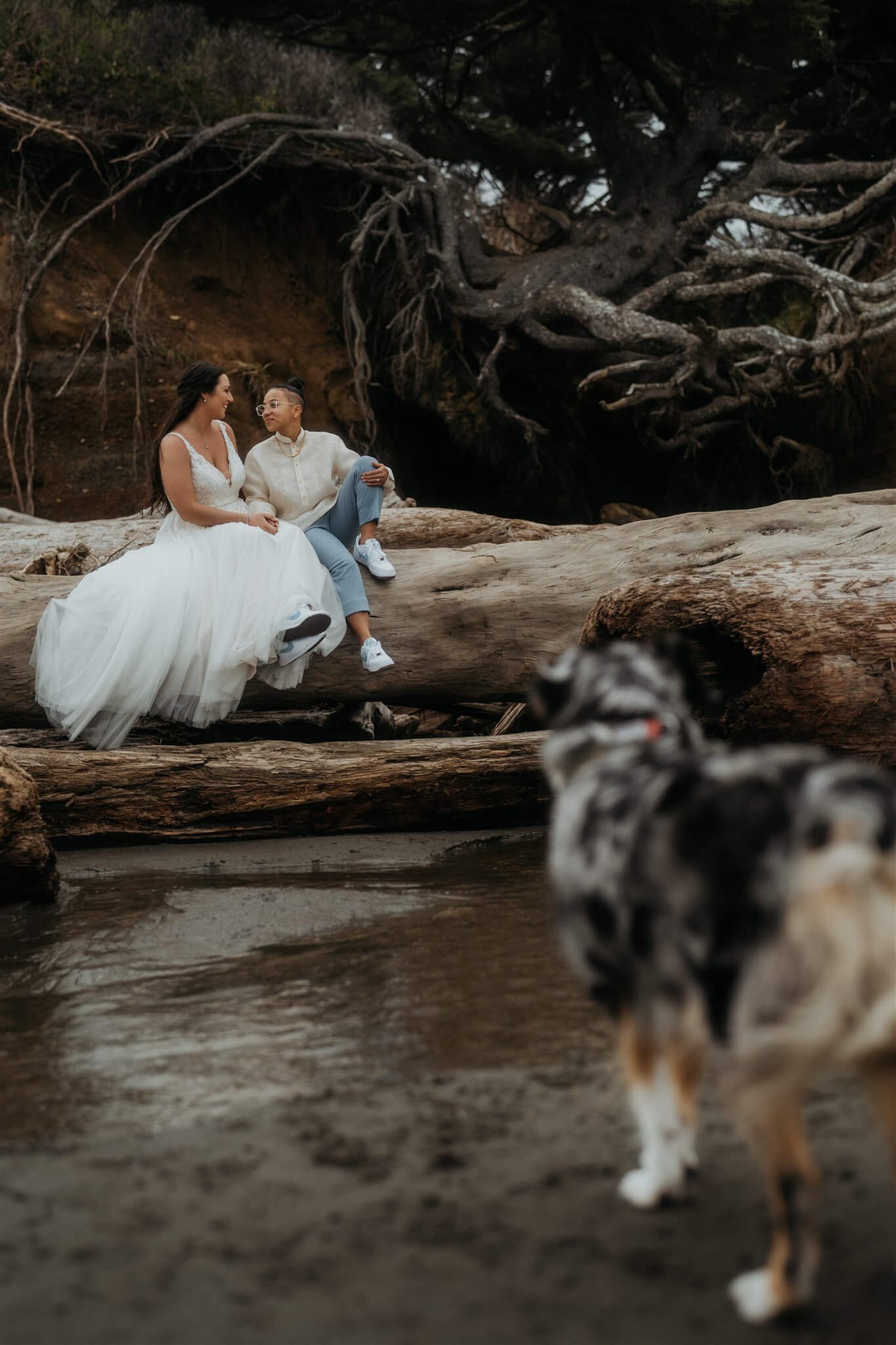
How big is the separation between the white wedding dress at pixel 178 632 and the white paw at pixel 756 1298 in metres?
5.23

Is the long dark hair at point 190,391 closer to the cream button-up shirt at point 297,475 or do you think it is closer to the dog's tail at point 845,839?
the cream button-up shirt at point 297,475

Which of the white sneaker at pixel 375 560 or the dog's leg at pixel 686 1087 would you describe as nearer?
the dog's leg at pixel 686 1087

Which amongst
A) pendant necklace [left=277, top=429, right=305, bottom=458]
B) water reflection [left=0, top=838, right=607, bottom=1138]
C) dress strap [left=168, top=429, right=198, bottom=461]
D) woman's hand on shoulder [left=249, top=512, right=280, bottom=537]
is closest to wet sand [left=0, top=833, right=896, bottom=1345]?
water reflection [left=0, top=838, right=607, bottom=1138]

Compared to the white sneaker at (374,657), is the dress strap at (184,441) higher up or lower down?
higher up

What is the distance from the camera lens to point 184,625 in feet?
23.3

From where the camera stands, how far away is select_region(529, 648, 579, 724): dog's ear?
2.82m

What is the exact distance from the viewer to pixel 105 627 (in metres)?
7.09

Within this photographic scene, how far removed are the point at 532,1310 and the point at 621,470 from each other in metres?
13.9

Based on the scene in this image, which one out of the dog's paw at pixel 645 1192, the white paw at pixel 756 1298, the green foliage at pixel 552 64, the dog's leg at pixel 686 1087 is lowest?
the dog's paw at pixel 645 1192

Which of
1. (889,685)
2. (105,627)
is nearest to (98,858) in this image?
(105,627)

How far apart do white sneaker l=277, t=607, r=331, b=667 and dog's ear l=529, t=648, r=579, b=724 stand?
4.23m

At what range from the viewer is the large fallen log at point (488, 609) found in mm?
7238

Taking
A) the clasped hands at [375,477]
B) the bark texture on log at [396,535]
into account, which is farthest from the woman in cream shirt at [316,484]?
the bark texture on log at [396,535]

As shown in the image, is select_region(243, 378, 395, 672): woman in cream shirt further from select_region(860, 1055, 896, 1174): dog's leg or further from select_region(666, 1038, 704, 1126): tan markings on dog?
select_region(860, 1055, 896, 1174): dog's leg
